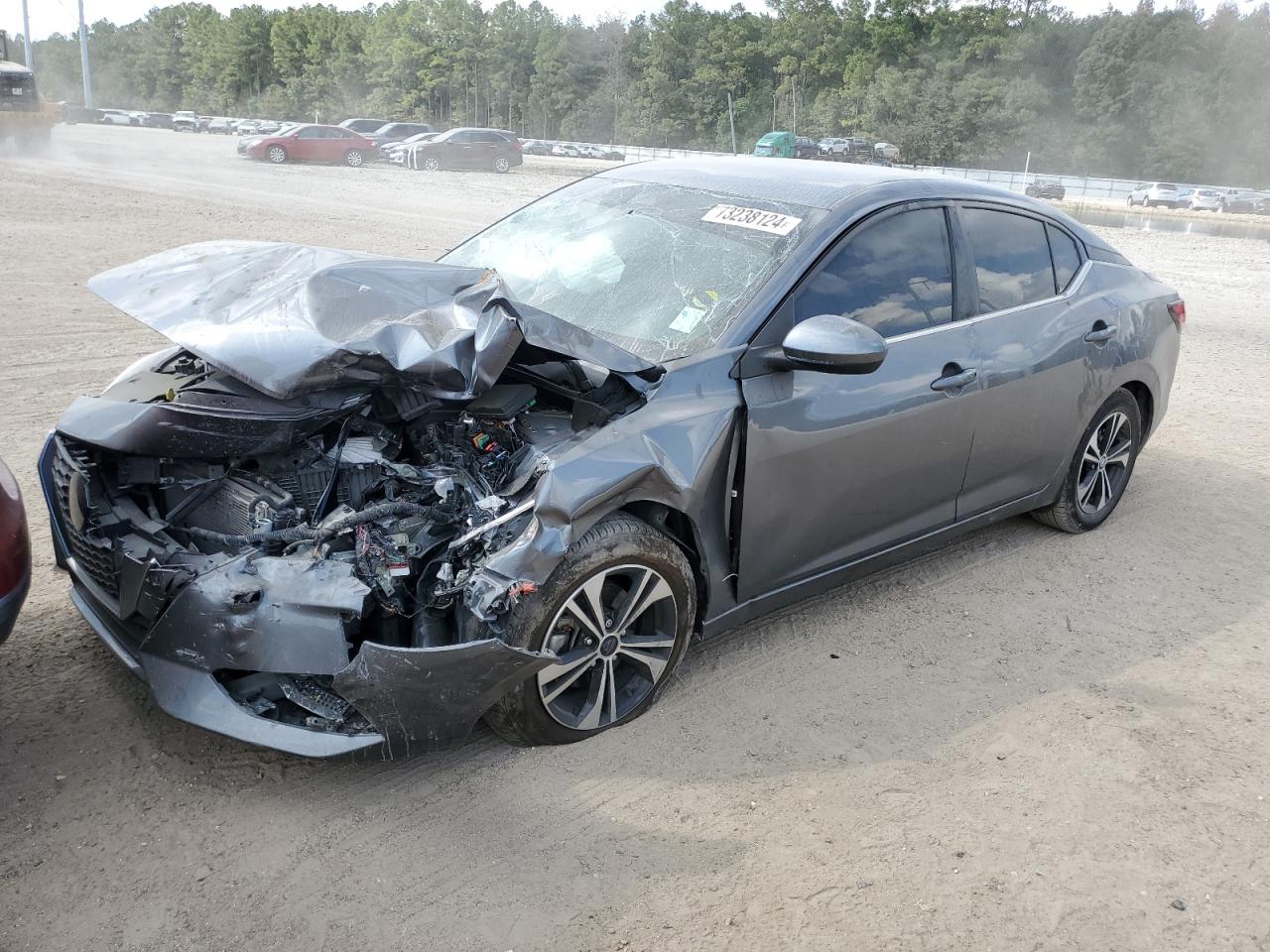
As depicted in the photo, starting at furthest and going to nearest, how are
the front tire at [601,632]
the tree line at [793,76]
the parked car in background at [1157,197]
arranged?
the tree line at [793,76], the parked car in background at [1157,197], the front tire at [601,632]

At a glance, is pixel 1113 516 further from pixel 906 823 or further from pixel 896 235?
pixel 906 823

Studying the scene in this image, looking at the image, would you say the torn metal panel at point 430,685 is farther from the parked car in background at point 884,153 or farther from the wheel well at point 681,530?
the parked car in background at point 884,153

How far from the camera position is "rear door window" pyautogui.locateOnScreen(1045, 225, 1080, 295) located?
16.0 feet

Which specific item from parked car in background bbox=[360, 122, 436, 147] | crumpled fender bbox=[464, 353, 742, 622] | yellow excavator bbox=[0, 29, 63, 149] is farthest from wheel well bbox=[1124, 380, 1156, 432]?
parked car in background bbox=[360, 122, 436, 147]

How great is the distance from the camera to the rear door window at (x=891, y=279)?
388cm

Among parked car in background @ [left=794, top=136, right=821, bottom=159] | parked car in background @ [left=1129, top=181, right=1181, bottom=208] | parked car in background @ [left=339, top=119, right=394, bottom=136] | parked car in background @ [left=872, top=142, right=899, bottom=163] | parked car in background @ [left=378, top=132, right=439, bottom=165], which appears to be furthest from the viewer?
parked car in background @ [left=872, top=142, right=899, bottom=163]

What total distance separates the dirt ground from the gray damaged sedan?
30cm

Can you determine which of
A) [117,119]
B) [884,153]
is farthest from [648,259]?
[117,119]

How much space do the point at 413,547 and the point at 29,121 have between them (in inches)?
1356

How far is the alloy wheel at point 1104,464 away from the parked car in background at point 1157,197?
4285 centimetres

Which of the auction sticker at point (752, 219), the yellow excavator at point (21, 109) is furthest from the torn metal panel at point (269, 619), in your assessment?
the yellow excavator at point (21, 109)

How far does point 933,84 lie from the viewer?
230 feet

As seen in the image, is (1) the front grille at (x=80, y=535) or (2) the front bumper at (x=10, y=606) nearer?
(2) the front bumper at (x=10, y=606)

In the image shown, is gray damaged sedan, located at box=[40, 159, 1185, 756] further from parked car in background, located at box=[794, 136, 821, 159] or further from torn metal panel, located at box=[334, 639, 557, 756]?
parked car in background, located at box=[794, 136, 821, 159]
